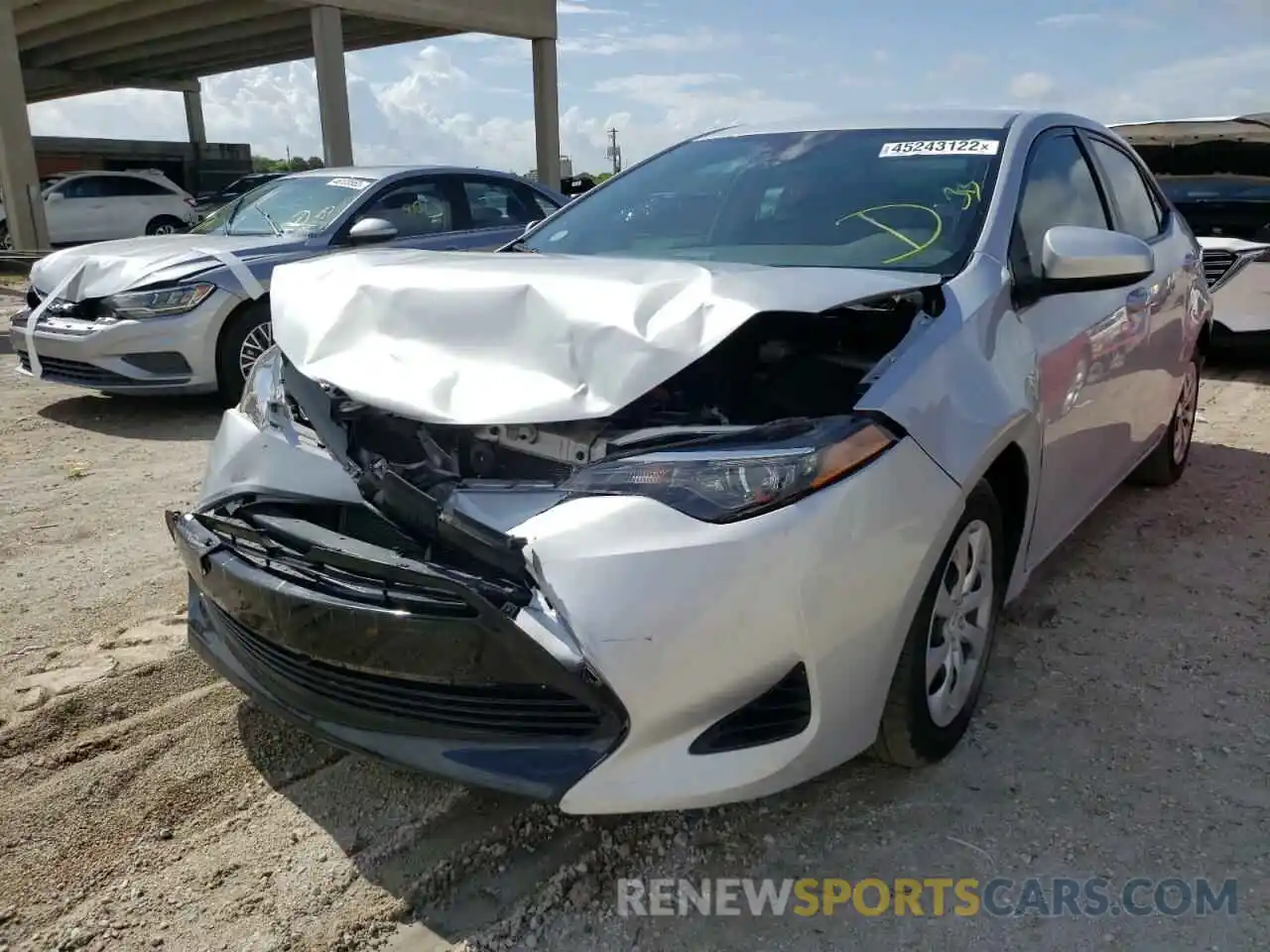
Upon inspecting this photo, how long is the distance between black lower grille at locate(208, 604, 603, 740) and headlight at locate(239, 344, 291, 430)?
61 centimetres

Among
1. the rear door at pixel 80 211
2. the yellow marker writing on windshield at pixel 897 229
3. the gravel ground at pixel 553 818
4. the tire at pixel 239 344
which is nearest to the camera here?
the gravel ground at pixel 553 818

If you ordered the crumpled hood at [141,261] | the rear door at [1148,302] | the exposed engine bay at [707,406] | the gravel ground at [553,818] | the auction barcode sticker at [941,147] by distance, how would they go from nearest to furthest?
1. the gravel ground at [553,818]
2. the exposed engine bay at [707,406]
3. the auction barcode sticker at [941,147]
4. the rear door at [1148,302]
5. the crumpled hood at [141,261]

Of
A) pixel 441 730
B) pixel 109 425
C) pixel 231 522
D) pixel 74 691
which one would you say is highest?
pixel 231 522

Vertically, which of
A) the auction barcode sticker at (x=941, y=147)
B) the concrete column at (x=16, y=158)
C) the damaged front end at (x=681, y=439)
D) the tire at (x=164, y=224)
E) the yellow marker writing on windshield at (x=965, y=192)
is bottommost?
the tire at (x=164, y=224)

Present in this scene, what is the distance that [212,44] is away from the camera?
2388 centimetres

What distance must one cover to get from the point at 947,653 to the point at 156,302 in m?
5.01

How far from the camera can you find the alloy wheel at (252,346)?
6062mm

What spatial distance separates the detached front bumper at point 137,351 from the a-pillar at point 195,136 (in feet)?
90.2

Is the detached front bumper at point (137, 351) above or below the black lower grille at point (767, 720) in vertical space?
below

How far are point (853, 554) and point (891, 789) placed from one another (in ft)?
2.59

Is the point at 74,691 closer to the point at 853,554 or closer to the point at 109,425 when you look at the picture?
the point at 853,554

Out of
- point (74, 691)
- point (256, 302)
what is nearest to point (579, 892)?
point (74, 691)

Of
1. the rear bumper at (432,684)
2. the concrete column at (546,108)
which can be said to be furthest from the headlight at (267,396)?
the concrete column at (546,108)
